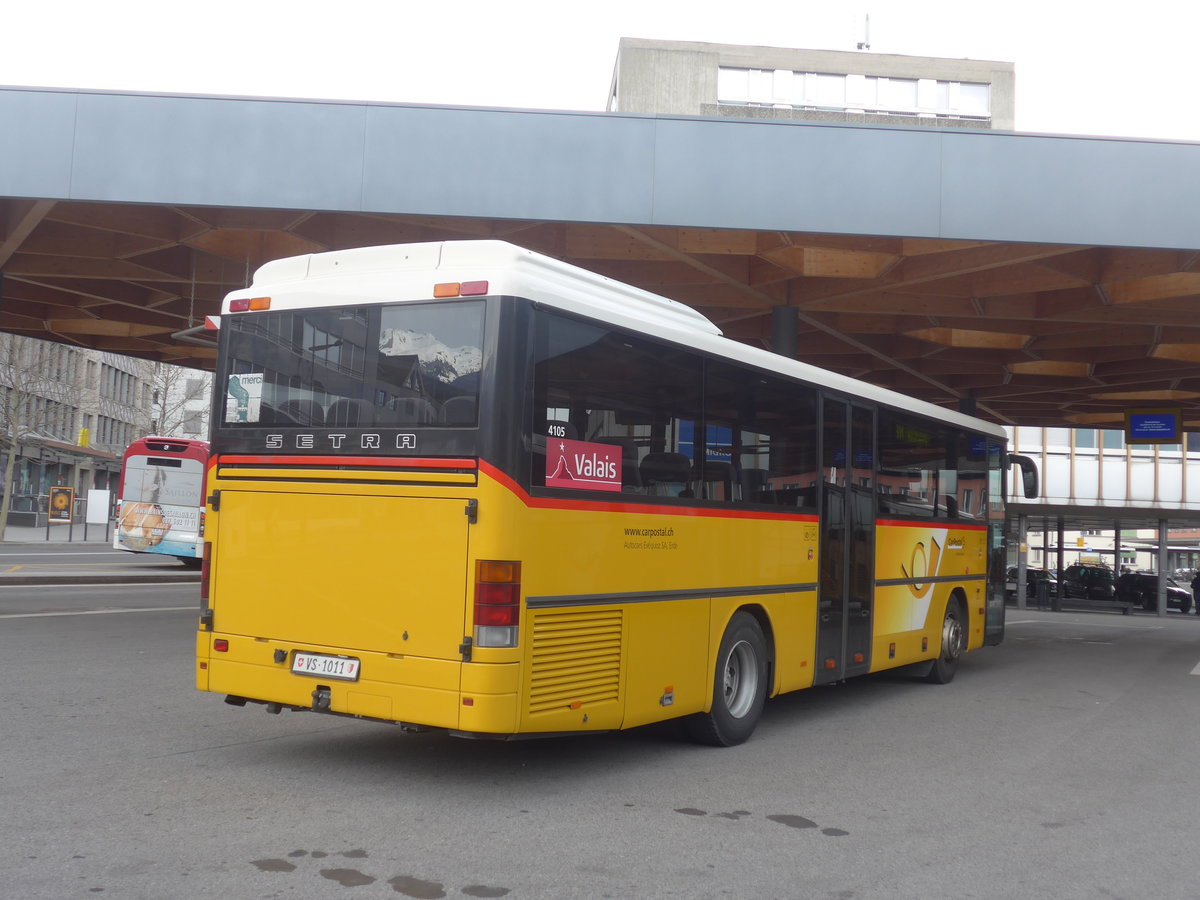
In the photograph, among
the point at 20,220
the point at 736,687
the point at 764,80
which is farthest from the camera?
the point at 764,80

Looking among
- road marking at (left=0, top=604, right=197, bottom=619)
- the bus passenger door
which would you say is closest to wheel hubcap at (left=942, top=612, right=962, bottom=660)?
the bus passenger door

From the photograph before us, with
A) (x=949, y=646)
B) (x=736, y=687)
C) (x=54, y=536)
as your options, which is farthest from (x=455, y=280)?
(x=54, y=536)

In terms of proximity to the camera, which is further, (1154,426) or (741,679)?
(1154,426)

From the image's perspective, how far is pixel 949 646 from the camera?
13258mm

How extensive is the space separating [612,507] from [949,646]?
24.2ft

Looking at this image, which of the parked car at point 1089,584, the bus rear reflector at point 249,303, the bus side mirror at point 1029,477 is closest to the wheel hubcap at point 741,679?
the bus rear reflector at point 249,303

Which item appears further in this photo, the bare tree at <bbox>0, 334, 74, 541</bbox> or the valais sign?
the bare tree at <bbox>0, 334, 74, 541</bbox>

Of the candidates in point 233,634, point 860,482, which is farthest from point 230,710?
point 860,482

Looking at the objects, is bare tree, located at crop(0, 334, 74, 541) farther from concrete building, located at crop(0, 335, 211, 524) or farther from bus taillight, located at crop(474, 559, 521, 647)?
bus taillight, located at crop(474, 559, 521, 647)

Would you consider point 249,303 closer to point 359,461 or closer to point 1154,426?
point 359,461

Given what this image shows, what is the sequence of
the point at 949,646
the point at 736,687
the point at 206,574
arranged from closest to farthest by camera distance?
1. the point at 206,574
2. the point at 736,687
3. the point at 949,646

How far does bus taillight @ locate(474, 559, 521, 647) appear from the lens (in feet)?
21.2

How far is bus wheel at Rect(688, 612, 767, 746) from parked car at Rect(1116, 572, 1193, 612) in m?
39.6

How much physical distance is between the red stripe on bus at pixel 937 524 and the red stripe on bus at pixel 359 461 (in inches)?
222
